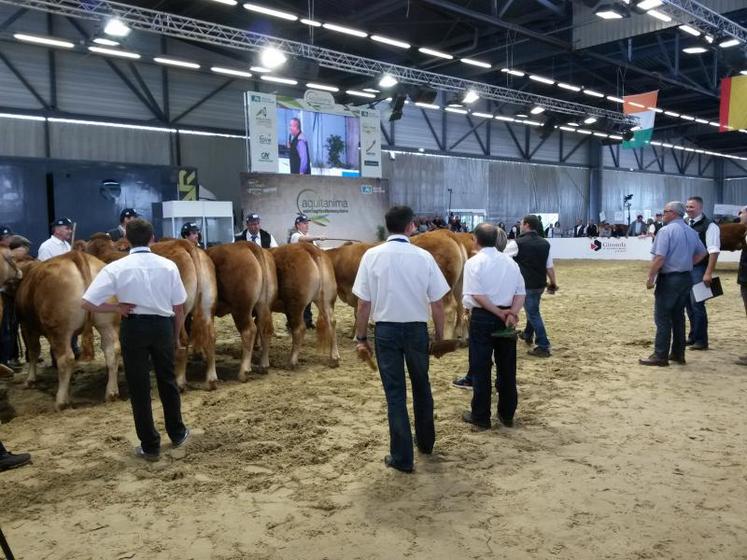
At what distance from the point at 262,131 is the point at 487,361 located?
1529 centimetres

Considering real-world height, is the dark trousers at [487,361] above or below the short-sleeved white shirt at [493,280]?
below

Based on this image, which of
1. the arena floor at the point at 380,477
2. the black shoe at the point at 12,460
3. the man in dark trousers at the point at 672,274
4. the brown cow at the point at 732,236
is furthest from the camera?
the brown cow at the point at 732,236

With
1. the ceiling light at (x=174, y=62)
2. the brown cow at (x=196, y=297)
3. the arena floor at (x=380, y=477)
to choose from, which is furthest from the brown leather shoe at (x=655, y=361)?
the ceiling light at (x=174, y=62)

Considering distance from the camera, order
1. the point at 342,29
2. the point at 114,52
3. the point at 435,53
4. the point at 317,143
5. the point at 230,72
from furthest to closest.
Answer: the point at 230,72, the point at 435,53, the point at 317,143, the point at 114,52, the point at 342,29

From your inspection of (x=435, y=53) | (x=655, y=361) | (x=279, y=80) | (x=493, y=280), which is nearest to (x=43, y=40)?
(x=279, y=80)

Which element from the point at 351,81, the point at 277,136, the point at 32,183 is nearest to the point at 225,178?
the point at 277,136

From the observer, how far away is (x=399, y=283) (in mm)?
3779

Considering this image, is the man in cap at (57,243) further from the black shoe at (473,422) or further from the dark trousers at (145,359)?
the black shoe at (473,422)

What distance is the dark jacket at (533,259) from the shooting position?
6.95 m

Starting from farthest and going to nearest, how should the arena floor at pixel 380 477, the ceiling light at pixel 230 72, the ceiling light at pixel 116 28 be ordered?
the ceiling light at pixel 230 72 → the ceiling light at pixel 116 28 → the arena floor at pixel 380 477

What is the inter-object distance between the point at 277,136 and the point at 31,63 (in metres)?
7.99

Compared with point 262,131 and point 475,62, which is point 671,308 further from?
point 475,62

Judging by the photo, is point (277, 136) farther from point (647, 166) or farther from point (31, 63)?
point (647, 166)

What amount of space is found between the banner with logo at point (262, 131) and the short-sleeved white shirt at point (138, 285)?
14320mm
